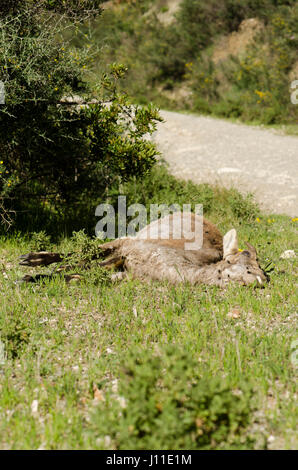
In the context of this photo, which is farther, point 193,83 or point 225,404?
point 193,83

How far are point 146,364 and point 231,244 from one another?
2762 millimetres

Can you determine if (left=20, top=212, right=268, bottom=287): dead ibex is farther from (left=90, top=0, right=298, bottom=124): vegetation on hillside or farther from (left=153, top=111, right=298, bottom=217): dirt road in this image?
(left=90, top=0, right=298, bottom=124): vegetation on hillside

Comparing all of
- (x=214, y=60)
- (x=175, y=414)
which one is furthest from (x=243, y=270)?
(x=214, y=60)

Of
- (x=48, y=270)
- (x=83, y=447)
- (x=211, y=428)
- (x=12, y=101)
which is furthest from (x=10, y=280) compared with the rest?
(x=211, y=428)

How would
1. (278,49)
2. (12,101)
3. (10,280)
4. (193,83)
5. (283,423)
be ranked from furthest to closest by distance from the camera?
(193,83) < (278,49) < (12,101) < (10,280) < (283,423)

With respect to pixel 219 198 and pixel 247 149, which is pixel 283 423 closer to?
pixel 219 198

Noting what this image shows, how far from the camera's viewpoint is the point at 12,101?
5113 mm

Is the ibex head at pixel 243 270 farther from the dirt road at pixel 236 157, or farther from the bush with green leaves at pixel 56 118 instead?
the dirt road at pixel 236 157

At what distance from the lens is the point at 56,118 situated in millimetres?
5848

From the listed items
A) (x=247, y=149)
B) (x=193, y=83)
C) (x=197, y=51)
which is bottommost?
(x=247, y=149)

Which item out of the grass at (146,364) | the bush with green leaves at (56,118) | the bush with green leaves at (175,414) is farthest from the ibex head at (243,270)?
the bush with green leaves at (175,414)

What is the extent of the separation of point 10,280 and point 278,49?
43.5 feet

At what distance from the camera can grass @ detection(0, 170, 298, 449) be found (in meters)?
2.45
